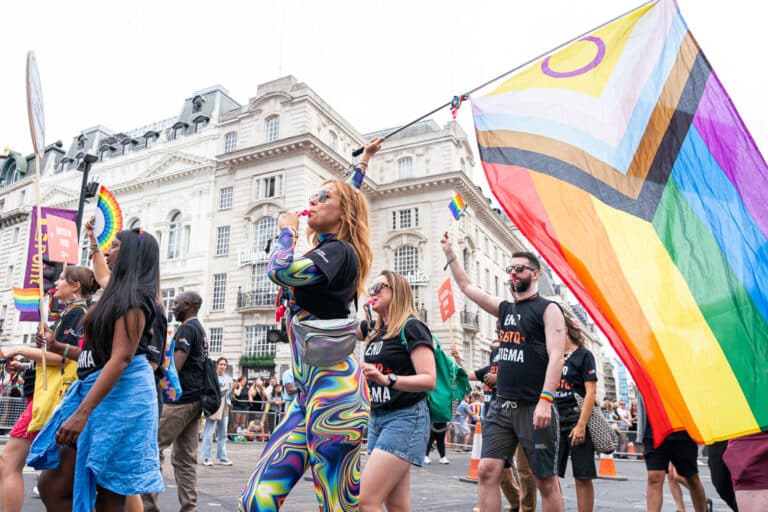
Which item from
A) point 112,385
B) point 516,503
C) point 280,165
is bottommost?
point 516,503

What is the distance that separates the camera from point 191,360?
564 cm

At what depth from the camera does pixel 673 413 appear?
2.82 m

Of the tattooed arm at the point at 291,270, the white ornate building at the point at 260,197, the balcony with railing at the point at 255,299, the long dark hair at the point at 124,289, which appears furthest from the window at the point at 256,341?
the tattooed arm at the point at 291,270

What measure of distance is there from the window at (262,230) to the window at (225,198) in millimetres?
2619

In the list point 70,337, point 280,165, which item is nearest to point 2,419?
point 70,337

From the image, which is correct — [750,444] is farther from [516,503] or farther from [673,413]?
[516,503]

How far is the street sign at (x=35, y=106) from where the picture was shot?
427cm

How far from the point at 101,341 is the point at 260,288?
96.9 ft

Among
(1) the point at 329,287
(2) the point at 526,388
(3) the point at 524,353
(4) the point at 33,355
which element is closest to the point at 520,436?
(2) the point at 526,388

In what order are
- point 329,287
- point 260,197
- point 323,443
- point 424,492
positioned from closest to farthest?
1. point 323,443
2. point 329,287
3. point 424,492
4. point 260,197

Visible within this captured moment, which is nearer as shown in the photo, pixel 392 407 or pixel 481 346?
pixel 392 407

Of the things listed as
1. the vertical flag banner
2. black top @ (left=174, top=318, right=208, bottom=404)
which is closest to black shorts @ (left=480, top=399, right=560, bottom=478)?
black top @ (left=174, top=318, right=208, bottom=404)

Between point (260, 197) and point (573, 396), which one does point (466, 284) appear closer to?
point (573, 396)

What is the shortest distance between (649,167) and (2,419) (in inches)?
539
